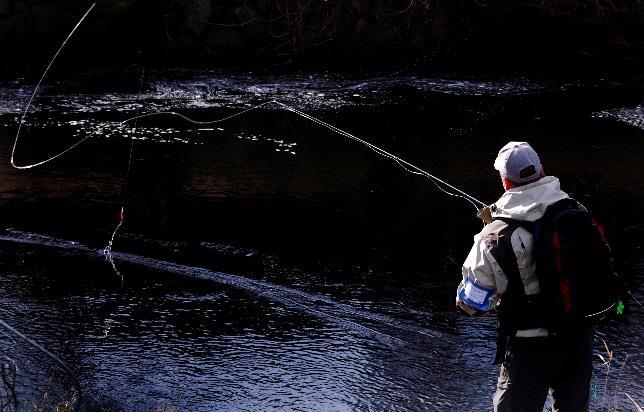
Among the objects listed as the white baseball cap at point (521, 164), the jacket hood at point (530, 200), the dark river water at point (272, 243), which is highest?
the white baseball cap at point (521, 164)

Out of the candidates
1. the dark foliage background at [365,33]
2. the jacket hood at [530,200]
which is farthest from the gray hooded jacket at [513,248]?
the dark foliage background at [365,33]

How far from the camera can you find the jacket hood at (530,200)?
11.7ft

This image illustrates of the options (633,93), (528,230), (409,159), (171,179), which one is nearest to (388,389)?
(528,230)

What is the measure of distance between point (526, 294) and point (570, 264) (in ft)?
0.73

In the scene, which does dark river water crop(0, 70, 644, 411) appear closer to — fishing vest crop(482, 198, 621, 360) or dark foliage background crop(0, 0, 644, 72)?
fishing vest crop(482, 198, 621, 360)

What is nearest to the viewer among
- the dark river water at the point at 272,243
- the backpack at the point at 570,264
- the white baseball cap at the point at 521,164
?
the backpack at the point at 570,264

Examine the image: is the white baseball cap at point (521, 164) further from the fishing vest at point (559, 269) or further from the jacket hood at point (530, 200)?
the fishing vest at point (559, 269)

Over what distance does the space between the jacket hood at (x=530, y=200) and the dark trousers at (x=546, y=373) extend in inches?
21.1

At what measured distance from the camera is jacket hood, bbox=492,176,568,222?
357cm

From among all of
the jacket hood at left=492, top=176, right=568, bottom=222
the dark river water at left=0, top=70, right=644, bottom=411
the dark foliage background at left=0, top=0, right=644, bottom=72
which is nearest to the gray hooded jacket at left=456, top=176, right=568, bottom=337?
the jacket hood at left=492, top=176, right=568, bottom=222

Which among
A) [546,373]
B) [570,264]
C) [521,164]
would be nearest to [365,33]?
[521,164]

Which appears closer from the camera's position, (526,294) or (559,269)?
(559,269)

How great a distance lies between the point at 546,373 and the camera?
12.3 feet

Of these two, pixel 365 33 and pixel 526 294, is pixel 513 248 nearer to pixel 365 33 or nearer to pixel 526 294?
pixel 526 294
